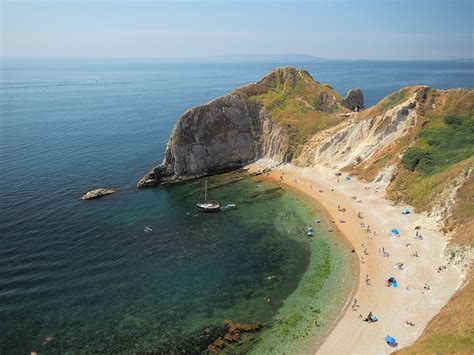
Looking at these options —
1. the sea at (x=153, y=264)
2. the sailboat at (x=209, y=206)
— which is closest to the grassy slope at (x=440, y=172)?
the sea at (x=153, y=264)

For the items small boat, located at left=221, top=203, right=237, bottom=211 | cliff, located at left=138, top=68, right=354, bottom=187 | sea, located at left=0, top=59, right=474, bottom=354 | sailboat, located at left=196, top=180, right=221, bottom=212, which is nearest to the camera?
sea, located at left=0, top=59, right=474, bottom=354

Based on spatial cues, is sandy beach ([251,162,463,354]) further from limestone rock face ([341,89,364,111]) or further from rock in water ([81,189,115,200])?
limestone rock face ([341,89,364,111])

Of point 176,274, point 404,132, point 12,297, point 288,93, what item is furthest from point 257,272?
point 288,93

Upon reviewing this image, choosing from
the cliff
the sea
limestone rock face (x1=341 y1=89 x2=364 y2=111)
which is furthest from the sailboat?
limestone rock face (x1=341 y1=89 x2=364 y2=111)

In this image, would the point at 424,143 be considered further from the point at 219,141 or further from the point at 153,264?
the point at 153,264

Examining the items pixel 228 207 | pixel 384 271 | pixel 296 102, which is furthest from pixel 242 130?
pixel 384 271

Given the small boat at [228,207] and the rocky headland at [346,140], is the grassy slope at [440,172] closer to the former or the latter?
the rocky headland at [346,140]
